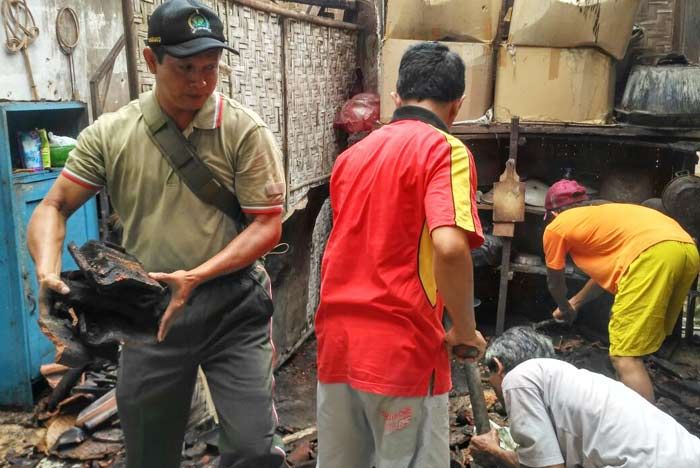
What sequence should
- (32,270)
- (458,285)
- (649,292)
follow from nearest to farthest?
1. (458,285)
2. (649,292)
3. (32,270)

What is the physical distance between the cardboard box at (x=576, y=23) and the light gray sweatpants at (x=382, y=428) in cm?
413

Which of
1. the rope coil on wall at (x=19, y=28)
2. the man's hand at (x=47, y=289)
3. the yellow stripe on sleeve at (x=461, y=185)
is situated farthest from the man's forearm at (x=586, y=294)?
the rope coil on wall at (x=19, y=28)

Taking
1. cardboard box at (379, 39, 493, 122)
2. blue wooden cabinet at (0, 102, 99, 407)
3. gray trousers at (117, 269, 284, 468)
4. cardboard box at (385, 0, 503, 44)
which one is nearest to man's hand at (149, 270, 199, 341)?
gray trousers at (117, 269, 284, 468)

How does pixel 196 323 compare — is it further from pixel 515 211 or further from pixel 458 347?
pixel 515 211

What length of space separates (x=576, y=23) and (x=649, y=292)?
99.1 inches

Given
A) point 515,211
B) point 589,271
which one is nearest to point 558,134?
point 515,211

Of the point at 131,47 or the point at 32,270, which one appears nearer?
the point at 131,47

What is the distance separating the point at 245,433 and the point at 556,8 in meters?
4.68

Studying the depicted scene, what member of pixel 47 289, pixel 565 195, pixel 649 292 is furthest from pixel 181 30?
pixel 565 195

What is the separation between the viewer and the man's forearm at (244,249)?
244 centimetres

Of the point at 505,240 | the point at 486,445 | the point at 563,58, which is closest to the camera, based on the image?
the point at 486,445

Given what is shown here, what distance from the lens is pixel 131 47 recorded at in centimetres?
346

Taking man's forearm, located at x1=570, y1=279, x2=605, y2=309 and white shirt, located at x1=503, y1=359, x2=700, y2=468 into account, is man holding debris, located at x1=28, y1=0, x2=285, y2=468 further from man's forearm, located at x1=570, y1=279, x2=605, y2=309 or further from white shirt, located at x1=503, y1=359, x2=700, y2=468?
man's forearm, located at x1=570, y1=279, x2=605, y2=309

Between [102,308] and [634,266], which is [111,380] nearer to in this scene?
[102,308]
